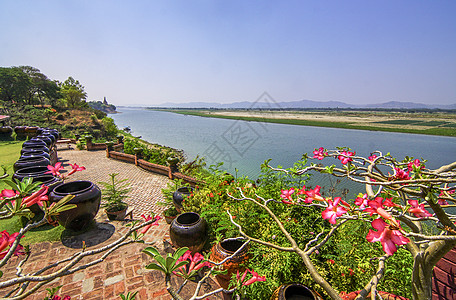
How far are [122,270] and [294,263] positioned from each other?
274 cm

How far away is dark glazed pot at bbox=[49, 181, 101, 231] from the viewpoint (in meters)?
3.68

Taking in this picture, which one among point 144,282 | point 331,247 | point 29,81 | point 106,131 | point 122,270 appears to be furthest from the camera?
point 29,81

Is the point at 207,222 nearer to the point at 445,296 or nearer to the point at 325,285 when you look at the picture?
the point at 325,285

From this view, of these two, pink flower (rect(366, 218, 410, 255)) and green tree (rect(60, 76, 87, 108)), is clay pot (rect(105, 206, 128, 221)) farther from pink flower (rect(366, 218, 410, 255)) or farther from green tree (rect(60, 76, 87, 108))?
green tree (rect(60, 76, 87, 108))

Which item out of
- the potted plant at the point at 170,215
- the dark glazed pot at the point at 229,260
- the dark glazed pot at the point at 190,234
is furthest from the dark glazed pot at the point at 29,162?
the dark glazed pot at the point at 229,260

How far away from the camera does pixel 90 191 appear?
12.9ft

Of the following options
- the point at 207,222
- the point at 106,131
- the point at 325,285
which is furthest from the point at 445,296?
the point at 106,131

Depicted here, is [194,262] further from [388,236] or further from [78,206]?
[78,206]

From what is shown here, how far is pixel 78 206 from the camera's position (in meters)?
3.73

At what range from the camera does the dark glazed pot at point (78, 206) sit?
368 cm

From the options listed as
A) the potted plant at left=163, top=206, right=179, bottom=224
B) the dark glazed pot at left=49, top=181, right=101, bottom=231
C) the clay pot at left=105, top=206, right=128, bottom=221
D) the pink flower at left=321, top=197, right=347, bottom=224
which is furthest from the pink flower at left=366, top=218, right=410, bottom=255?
the clay pot at left=105, top=206, right=128, bottom=221

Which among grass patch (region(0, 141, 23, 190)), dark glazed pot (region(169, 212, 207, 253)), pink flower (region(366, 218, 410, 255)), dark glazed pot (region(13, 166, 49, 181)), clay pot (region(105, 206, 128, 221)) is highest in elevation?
pink flower (region(366, 218, 410, 255))

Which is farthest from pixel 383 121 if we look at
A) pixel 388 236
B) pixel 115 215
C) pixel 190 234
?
pixel 388 236

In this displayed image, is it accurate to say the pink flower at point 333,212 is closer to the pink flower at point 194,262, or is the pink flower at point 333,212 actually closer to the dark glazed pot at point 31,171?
the pink flower at point 194,262
